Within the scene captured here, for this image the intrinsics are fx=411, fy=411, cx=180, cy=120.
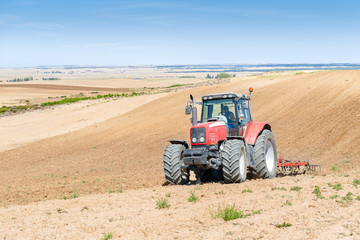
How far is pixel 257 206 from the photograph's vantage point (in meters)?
9.95

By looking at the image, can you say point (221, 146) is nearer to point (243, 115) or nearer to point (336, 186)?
point (243, 115)

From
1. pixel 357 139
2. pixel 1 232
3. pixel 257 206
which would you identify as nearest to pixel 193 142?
pixel 257 206

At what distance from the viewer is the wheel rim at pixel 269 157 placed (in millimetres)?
15375

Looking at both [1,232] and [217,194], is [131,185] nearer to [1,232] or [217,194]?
[217,194]

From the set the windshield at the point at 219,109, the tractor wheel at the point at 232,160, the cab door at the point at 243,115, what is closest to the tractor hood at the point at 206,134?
the tractor wheel at the point at 232,160

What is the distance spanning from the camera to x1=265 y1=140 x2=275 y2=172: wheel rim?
605 inches

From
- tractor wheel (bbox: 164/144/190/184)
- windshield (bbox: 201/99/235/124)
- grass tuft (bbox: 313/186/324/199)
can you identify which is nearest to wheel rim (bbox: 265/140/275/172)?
windshield (bbox: 201/99/235/124)

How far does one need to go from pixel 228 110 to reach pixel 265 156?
2.13 meters

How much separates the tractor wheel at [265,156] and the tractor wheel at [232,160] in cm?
129

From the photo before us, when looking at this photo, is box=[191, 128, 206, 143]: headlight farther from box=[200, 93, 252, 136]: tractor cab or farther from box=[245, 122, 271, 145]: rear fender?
box=[245, 122, 271, 145]: rear fender

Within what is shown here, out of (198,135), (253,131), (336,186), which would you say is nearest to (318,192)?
(336,186)

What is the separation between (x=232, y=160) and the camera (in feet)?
41.0

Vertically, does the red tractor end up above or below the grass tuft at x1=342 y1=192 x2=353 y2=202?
above

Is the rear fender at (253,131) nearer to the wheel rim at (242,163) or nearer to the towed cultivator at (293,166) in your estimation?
the wheel rim at (242,163)
